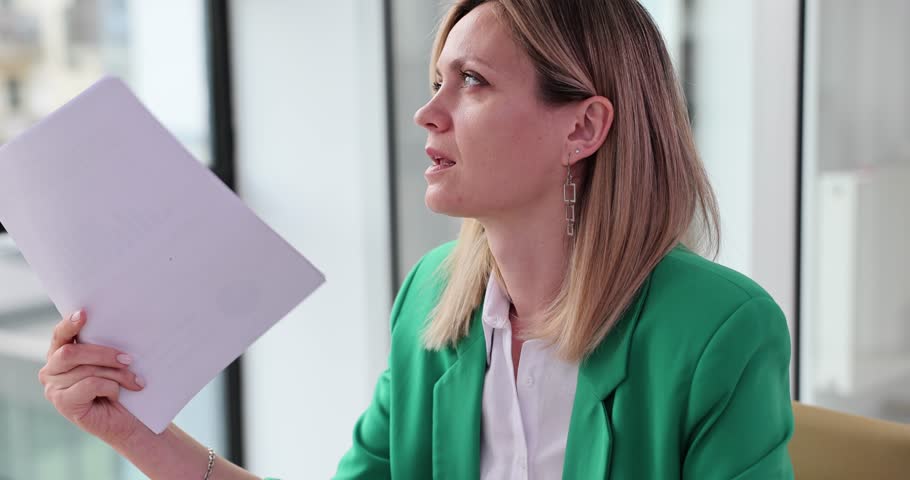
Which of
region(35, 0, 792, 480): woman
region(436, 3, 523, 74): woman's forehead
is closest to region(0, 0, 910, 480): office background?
region(436, 3, 523, 74): woman's forehead

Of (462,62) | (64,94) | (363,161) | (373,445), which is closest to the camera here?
(462,62)

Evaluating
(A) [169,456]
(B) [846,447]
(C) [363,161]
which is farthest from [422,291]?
(C) [363,161]

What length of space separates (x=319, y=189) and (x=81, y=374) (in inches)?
65.8

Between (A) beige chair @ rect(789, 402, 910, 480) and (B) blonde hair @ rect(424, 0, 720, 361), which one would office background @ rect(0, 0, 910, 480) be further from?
(A) beige chair @ rect(789, 402, 910, 480)

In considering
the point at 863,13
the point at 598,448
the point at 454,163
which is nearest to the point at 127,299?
the point at 454,163

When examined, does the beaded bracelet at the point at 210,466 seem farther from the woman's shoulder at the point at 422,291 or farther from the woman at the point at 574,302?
the woman's shoulder at the point at 422,291

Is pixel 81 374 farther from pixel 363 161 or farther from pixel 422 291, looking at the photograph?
pixel 363 161

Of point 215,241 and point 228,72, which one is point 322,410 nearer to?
point 228,72

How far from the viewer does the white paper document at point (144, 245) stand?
104cm

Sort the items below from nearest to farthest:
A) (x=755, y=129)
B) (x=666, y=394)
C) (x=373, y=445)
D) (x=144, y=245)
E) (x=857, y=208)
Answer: (x=144, y=245) → (x=666, y=394) → (x=373, y=445) → (x=857, y=208) → (x=755, y=129)

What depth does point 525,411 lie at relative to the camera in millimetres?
1335

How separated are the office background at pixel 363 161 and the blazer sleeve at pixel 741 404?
0.81 metres

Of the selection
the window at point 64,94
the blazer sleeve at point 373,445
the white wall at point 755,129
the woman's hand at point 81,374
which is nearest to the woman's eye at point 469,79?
the blazer sleeve at point 373,445

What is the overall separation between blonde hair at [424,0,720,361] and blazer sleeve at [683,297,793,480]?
0.15 meters
